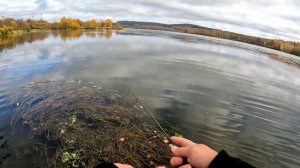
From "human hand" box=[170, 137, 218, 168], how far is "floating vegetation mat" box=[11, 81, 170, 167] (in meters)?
8.62

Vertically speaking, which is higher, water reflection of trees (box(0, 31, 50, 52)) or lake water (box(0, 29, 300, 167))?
water reflection of trees (box(0, 31, 50, 52))

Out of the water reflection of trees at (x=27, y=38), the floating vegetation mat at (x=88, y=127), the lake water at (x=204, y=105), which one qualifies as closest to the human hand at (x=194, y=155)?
the floating vegetation mat at (x=88, y=127)

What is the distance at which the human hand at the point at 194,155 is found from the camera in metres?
1.59

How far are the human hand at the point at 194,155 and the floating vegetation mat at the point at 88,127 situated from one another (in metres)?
8.62

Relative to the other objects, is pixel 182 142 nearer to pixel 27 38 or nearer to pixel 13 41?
pixel 13 41

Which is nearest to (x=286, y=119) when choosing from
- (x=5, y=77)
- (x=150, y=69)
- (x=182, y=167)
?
(x=150, y=69)

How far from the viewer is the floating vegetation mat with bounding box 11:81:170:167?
1041 centimetres

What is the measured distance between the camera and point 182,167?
1670 millimetres

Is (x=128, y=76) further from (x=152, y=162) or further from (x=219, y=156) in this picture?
(x=219, y=156)

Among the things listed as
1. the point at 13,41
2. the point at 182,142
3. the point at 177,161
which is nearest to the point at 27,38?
the point at 13,41

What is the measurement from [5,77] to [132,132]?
50.1ft

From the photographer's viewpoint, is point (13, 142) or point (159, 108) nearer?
point (13, 142)

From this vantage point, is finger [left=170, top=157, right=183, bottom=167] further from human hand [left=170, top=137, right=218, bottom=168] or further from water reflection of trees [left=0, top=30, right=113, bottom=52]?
water reflection of trees [left=0, top=30, right=113, bottom=52]

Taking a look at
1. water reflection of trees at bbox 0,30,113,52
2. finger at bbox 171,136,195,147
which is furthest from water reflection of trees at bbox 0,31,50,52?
finger at bbox 171,136,195,147
